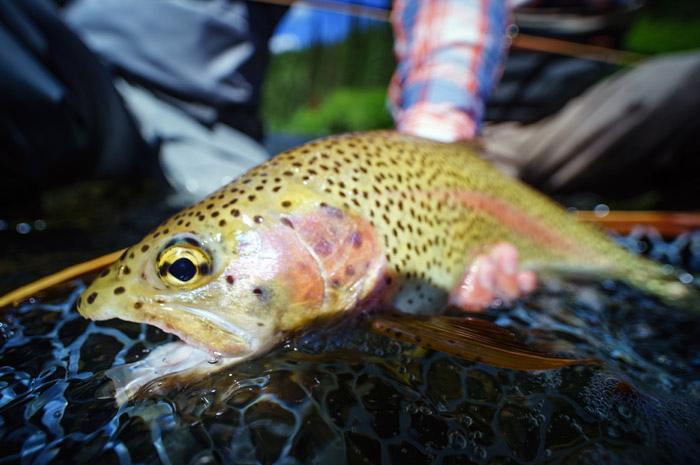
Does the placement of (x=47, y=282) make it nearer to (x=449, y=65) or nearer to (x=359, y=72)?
(x=449, y=65)

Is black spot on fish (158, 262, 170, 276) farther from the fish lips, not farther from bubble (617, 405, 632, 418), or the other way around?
bubble (617, 405, 632, 418)

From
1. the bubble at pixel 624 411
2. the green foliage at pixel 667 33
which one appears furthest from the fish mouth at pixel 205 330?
the green foliage at pixel 667 33

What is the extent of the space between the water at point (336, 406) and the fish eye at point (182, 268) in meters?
0.20

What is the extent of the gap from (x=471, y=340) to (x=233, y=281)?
20.3 inches

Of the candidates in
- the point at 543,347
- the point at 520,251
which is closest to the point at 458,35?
the point at 520,251

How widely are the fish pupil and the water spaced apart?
217mm

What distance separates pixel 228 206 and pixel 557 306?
1183 mm

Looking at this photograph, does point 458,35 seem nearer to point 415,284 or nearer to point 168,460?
point 415,284

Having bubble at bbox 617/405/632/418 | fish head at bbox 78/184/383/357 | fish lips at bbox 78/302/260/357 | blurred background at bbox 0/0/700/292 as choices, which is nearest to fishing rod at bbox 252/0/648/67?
blurred background at bbox 0/0/700/292

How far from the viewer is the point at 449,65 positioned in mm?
2139

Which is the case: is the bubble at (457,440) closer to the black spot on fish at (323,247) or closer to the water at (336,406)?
the water at (336,406)

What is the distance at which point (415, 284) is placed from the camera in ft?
3.54

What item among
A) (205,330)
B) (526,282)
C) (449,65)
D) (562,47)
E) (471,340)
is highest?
(562,47)

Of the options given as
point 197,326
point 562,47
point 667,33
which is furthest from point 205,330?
point 667,33
